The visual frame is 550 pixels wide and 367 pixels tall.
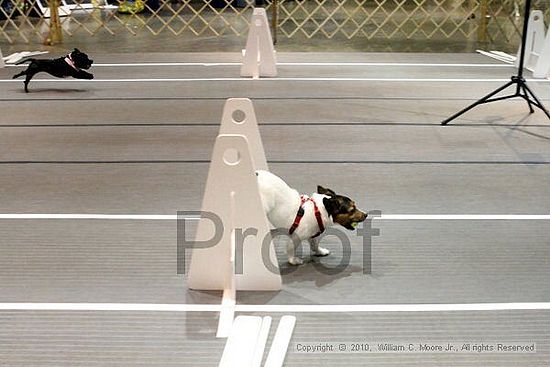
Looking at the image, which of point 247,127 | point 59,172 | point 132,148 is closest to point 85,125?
point 132,148

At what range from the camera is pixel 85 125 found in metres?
3.65

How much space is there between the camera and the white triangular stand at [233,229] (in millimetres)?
1743

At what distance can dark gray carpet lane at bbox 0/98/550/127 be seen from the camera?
371 centimetres

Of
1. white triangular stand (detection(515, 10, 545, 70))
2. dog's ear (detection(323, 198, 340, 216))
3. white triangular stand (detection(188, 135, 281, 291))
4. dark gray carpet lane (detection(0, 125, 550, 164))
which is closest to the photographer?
white triangular stand (detection(188, 135, 281, 291))

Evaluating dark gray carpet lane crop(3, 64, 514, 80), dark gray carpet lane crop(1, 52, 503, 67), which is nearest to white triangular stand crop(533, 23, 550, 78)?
dark gray carpet lane crop(3, 64, 514, 80)

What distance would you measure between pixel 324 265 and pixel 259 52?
10.2ft

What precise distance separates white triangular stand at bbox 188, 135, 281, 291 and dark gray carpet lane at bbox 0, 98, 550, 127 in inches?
75.1

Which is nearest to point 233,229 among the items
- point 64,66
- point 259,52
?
point 64,66

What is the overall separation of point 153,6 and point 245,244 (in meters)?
9.24

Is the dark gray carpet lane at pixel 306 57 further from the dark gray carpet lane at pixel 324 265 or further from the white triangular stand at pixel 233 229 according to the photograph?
the white triangular stand at pixel 233 229

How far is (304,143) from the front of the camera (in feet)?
10.8

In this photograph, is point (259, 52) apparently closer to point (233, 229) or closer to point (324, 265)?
point (324, 265)

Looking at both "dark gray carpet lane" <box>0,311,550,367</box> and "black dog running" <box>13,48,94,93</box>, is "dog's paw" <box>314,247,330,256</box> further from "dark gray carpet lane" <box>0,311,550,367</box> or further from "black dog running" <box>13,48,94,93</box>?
"black dog running" <box>13,48,94,93</box>

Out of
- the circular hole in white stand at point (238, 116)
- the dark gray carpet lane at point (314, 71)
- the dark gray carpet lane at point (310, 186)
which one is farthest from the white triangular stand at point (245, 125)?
the dark gray carpet lane at point (314, 71)
